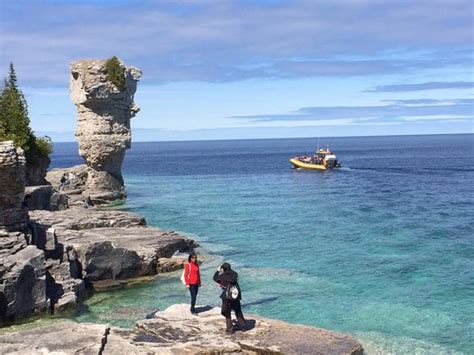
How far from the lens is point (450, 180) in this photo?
257ft

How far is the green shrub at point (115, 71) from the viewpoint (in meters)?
57.0

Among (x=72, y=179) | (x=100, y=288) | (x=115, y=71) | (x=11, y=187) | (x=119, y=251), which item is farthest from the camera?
(x=72, y=179)

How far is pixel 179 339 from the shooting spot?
17.5 metres

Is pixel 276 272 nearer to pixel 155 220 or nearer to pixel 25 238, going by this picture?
pixel 25 238

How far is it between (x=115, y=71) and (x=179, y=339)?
43.6m

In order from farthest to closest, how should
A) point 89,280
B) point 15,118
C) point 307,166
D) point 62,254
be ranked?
point 307,166
point 15,118
point 89,280
point 62,254

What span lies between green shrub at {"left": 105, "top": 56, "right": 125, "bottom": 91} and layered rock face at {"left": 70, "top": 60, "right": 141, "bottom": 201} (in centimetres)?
36

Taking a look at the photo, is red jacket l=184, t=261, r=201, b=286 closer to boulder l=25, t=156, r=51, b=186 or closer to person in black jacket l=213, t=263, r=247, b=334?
person in black jacket l=213, t=263, r=247, b=334

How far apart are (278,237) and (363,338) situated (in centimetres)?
1983

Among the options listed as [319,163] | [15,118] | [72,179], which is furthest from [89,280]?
[319,163]

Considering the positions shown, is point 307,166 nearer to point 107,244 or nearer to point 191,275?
point 107,244

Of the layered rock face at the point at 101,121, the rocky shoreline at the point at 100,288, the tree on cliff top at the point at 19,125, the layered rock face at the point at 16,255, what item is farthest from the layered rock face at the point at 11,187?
the layered rock face at the point at 101,121

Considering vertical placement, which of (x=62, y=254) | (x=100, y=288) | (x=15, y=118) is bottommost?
(x=100, y=288)

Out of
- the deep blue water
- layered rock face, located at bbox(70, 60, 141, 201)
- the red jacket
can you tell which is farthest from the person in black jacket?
layered rock face, located at bbox(70, 60, 141, 201)
